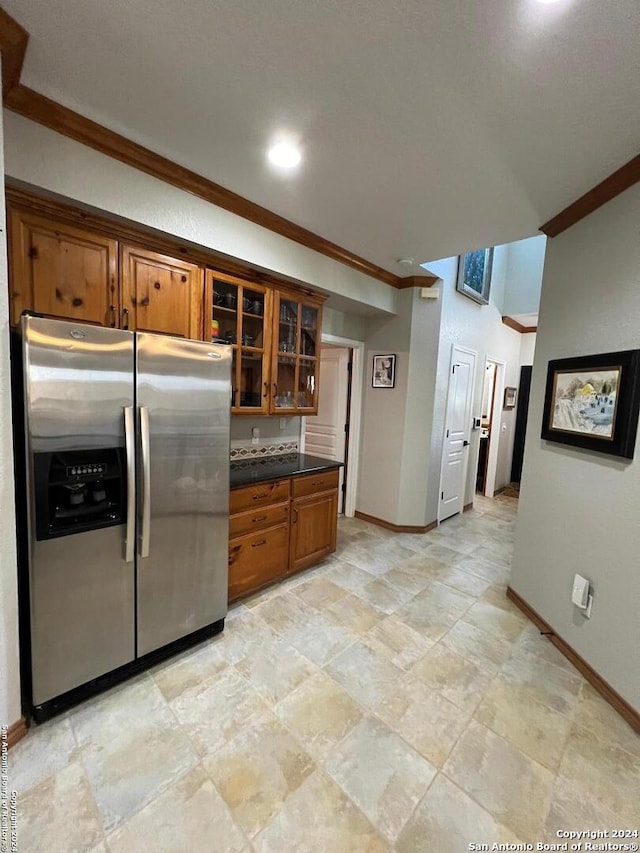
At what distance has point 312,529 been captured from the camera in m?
2.96

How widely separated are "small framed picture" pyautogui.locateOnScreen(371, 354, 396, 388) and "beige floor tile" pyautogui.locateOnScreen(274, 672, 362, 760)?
9.27 feet

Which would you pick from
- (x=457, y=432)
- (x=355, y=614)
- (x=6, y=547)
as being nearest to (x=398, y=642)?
(x=355, y=614)

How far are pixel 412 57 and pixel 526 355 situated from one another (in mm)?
5426

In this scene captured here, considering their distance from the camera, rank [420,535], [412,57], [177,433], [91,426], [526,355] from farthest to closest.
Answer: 1. [526,355]
2. [420,535]
3. [177,433]
4. [91,426]
5. [412,57]

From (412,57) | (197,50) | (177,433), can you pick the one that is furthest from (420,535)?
(197,50)

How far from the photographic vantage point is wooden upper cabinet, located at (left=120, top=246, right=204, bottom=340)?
2.00 meters

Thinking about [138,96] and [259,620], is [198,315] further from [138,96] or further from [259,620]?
[259,620]

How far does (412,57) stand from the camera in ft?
4.22

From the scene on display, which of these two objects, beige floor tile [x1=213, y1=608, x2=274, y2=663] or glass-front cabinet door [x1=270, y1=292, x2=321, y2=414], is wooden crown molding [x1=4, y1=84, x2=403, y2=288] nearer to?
glass-front cabinet door [x1=270, y1=292, x2=321, y2=414]

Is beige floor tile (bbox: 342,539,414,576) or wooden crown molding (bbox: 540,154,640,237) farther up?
wooden crown molding (bbox: 540,154,640,237)

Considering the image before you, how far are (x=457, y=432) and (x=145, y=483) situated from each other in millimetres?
3657

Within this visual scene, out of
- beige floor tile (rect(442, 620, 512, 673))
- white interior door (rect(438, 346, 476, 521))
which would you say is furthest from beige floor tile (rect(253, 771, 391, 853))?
white interior door (rect(438, 346, 476, 521))

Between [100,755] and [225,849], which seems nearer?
[225,849]

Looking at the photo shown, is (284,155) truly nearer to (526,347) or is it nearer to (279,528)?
(279,528)
